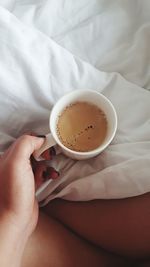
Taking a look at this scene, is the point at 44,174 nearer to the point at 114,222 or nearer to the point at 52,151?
the point at 52,151

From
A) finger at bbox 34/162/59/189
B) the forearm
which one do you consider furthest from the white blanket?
the forearm

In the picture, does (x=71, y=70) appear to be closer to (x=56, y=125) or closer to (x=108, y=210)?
(x=56, y=125)

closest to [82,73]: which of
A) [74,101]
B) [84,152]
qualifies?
[74,101]

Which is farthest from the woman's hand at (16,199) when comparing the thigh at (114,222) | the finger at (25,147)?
the thigh at (114,222)

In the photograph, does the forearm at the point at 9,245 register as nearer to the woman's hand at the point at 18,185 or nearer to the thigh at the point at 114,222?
the woman's hand at the point at 18,185

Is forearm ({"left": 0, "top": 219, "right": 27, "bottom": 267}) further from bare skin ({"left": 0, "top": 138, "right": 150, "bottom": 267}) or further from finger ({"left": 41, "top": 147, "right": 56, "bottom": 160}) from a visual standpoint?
finger ({"left": 41, "top": 147, "right": 56, "bottom": 160})

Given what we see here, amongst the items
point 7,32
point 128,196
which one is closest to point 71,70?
point 7,32

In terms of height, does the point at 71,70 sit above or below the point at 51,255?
above

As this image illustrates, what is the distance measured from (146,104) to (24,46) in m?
0.26

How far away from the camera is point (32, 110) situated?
2.67 ft

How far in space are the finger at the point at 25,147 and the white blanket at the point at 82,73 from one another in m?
0.08

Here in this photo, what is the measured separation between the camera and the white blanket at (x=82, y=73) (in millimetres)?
778

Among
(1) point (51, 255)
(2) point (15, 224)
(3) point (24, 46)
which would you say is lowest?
(1) point (51, 255)

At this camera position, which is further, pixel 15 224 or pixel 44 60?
pixel 44 60
